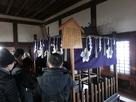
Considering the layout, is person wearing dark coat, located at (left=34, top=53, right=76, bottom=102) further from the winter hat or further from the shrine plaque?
the shrine plaque

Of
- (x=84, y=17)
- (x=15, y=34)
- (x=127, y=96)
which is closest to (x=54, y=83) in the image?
(x=127, y=96)

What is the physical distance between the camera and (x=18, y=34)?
6.73m

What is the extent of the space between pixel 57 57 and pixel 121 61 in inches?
123

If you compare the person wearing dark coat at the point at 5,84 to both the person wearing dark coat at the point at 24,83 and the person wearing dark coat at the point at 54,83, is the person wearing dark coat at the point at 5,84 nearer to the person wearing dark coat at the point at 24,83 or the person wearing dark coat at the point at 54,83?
the person wearing dark coat at the point at 54,83

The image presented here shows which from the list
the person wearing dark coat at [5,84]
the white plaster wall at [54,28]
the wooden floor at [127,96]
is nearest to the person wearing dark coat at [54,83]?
the person wearing dark coat at [5,84]

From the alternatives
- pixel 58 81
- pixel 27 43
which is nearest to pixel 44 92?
pixel 58 81

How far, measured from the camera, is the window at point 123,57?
362 centimetres

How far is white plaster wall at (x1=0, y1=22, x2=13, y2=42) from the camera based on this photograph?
6208mm

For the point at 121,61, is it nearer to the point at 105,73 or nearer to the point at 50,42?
the point at 105,73

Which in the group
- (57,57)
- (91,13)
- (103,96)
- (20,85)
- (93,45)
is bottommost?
(103,96)

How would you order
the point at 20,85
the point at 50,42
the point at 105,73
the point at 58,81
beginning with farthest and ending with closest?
the point at 105,73 → the point at 50,42 → the point at 20,85 → the point at 58,81

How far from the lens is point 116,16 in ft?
12.1

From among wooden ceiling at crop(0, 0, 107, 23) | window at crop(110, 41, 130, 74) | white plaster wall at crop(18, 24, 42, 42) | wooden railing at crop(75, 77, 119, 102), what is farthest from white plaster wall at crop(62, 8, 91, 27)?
white plaster wall at crop(18, 24, 42, 42)

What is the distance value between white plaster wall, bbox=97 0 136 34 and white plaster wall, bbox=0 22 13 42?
5.28 meters
